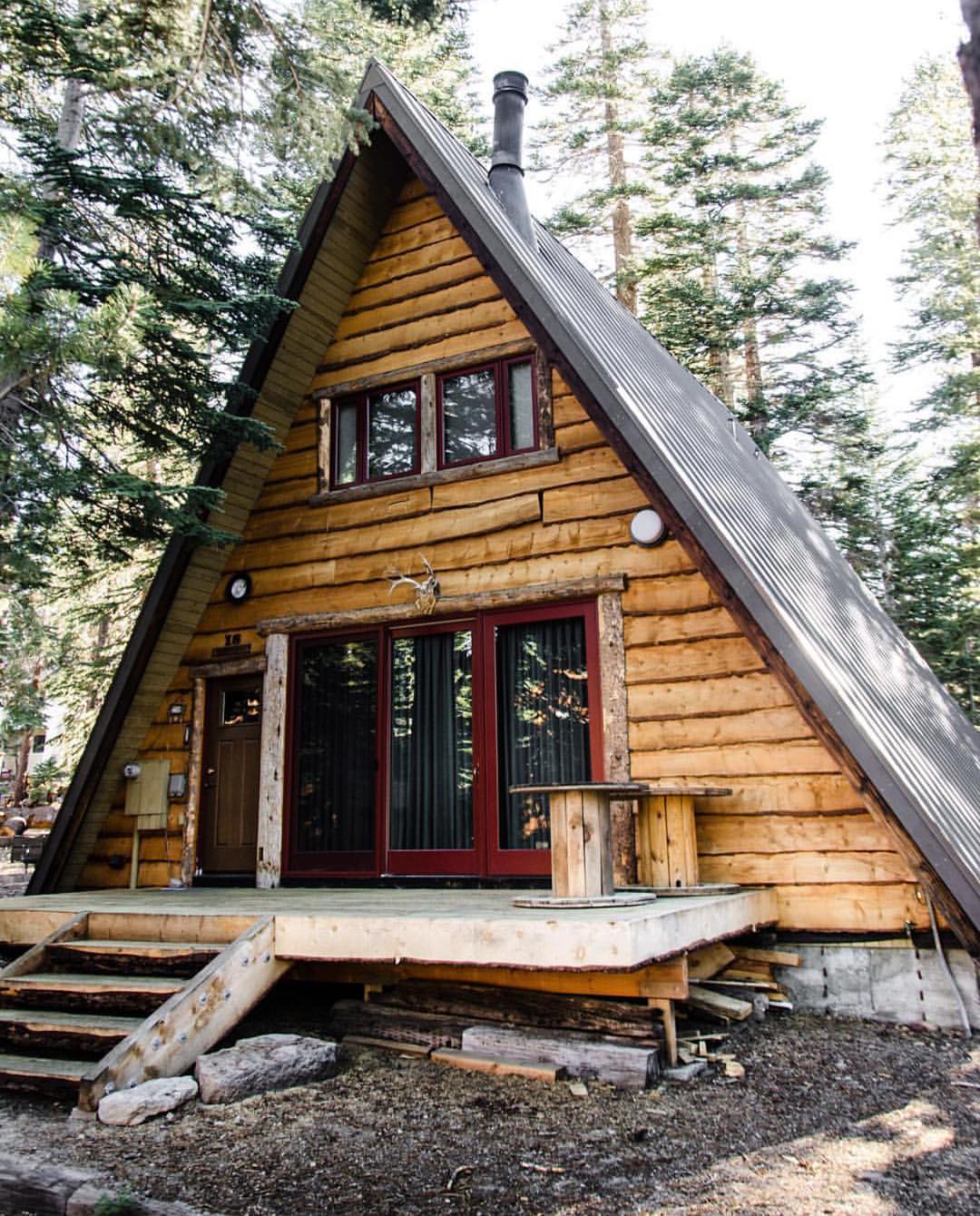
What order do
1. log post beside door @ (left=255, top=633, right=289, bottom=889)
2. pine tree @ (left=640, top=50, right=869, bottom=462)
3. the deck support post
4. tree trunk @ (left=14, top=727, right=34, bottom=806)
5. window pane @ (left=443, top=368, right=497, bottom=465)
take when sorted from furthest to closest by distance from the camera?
tree trunk @ (left=14, top=727, right=34, bottom=806) < pine tree @ (left=640, top=50, right=869, bottom=462) < window pane @ (left=443, top=368, right=497, bottom=465) < log post beside door @ (left=255, top=633, right=289, bottom=889) < the deck support post

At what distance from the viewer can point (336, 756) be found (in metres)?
7.84

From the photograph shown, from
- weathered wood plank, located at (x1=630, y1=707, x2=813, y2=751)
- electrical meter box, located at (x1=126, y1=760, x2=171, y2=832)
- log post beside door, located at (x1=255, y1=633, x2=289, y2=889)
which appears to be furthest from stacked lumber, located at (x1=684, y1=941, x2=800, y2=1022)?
electrical meter box, located at (x1=126, y1=760, x2=171, y2=832)

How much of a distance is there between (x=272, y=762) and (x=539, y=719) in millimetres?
2433

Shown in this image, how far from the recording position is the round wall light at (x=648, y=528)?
6.71 m

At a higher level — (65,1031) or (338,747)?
(338,747)

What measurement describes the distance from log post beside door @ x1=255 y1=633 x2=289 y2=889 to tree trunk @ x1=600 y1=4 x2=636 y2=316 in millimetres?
13447

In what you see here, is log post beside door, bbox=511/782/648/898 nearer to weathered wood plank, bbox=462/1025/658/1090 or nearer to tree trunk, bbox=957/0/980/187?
weathered wood plank, bbox=462/1025/658/1090

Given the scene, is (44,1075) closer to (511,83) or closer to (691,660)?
(691,660)

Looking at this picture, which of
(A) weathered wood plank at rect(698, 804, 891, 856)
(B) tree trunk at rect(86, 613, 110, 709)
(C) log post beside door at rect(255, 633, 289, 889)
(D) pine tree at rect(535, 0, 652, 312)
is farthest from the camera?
(D) pine tree at rect(535, 0, 652, 312)

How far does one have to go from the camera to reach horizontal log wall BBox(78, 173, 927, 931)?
5855 mm

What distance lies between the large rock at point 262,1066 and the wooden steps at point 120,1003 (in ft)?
0.69

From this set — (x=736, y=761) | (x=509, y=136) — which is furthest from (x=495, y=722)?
(x=509, y=136)

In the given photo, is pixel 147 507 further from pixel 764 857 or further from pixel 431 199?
pixel 764 857

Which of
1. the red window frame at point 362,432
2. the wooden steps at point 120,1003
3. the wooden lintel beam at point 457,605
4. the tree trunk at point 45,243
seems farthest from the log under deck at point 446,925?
the red window frame at point 362,432
